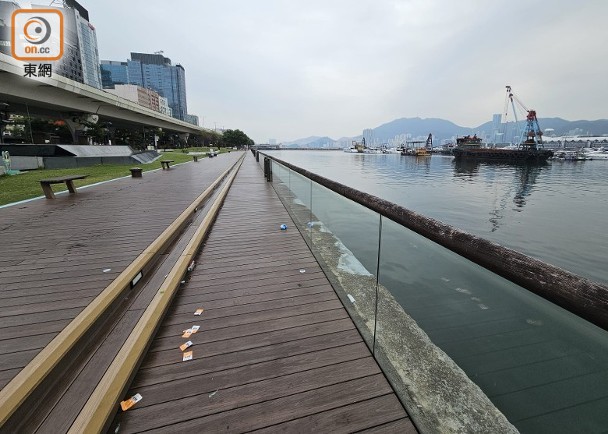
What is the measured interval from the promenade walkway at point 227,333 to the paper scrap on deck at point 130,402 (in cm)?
4

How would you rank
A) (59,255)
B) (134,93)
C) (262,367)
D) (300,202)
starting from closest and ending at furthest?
(262,367) → (59,255) → (300,202) → (134,93)

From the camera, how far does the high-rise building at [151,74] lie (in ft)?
557

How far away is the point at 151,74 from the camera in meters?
175

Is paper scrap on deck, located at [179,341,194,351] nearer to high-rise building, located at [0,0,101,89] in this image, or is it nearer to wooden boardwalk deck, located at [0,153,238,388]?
wooden boardwalk deck, located at [0,153,238,388]

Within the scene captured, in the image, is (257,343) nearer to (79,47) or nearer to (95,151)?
(95,151)

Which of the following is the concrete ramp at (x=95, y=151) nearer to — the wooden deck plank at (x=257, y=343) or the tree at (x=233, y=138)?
the wooden deck plank at (x=257, y=343)

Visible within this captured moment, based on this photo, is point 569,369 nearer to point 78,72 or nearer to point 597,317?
point 597,317

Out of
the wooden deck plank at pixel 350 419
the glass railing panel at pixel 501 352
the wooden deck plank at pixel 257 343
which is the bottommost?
the glass railing panel at pixel 501 352

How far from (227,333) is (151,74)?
710 ft

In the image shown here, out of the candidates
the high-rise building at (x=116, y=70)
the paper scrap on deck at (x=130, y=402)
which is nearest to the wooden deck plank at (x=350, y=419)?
the paper scrap on deck at (x=130, y=402)

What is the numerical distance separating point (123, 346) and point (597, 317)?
2631 mm

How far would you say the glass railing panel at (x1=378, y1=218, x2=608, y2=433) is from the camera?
1997 millimetres

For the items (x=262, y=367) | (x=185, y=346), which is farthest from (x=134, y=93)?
(x=262, y=367)

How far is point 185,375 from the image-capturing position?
1.91 meters
